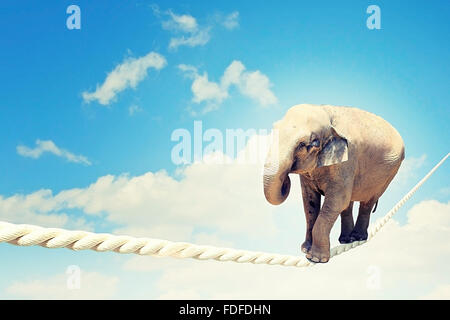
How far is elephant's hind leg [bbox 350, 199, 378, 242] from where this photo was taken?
4781 millimetres

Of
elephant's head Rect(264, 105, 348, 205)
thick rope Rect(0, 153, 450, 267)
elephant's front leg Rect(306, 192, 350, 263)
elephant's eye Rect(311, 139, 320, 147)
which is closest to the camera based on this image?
thick rope Rect(0, 153, 450, 267)

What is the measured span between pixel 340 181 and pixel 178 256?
6.82 feet

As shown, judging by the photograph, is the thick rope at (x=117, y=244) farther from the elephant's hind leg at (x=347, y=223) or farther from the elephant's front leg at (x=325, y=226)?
the elephant's hind leg at (x=347, y=223)

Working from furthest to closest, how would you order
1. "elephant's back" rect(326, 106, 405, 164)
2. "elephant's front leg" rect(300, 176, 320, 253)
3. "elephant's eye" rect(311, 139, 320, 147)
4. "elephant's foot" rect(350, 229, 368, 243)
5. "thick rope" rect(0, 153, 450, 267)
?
"elephant's foot" rect(350, 229, 368, 243) → "elephant's front leg" rect(300, 176, 320, 253) → "elephant's back" rect(326, 106, 405, 164) → "elephant's eye" rect(311, 139, 320, 147) → "thick rope" rect(0, 153, 450, 267)

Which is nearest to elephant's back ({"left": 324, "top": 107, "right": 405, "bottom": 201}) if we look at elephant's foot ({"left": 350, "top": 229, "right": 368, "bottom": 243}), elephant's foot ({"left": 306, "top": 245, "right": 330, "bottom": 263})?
elephant's foot ({"left": 350, "top": 229, "right": 368, "bottom": 243})

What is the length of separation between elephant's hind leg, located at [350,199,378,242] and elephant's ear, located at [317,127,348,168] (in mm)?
1338

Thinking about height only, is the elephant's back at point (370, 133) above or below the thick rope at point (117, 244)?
above

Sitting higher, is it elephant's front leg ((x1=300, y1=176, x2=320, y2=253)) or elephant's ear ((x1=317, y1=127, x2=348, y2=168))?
elephant's ear ((x1=317, y1=127, x2=348, y2=168))

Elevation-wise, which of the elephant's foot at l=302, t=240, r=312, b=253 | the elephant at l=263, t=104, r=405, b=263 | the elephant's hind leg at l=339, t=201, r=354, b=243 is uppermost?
the elephant at l=263, t=104, r=405, b=263

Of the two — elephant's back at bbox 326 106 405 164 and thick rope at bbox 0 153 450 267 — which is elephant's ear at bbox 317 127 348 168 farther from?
thick rope at bbox 0 153 450 267

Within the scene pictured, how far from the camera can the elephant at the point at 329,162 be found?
11.4 ft

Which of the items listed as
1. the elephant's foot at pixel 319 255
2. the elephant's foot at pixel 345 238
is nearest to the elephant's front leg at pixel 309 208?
the elephant's foot at pixel 319 255

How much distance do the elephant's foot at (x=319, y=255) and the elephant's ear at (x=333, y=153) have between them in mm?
806

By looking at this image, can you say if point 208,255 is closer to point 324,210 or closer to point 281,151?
point 281,151
